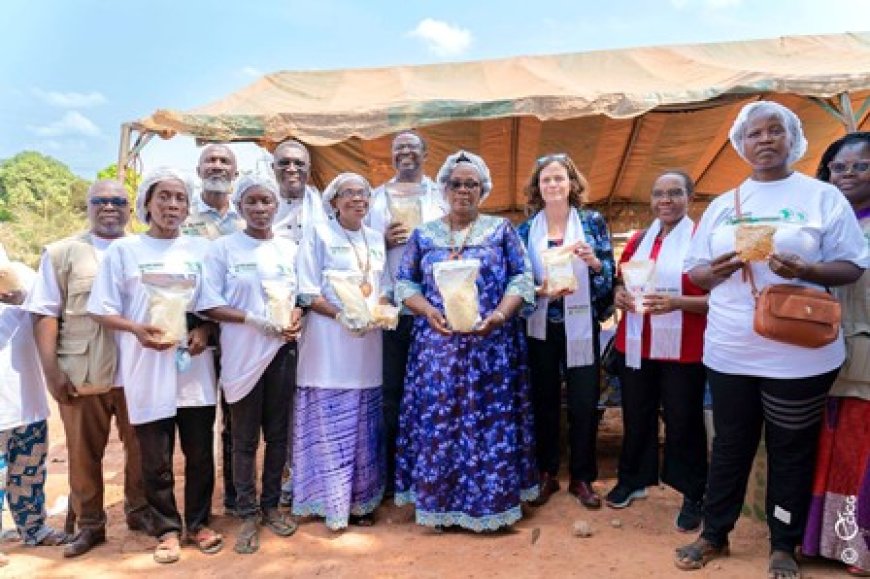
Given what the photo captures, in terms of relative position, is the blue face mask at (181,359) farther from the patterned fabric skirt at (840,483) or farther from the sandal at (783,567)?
the patterned fabric skirt at (840,483)

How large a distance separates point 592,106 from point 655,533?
372 centimetres

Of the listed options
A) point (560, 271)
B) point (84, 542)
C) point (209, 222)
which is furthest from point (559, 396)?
point (84, 542)

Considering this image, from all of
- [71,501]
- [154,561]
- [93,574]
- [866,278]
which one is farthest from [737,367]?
[71,501]

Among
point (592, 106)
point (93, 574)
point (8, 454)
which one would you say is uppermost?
point (592, 106)

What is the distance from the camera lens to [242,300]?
3512 mm

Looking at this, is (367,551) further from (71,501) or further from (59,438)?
(59,438)

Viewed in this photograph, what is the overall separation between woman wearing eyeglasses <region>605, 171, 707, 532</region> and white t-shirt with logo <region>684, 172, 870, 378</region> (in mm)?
503

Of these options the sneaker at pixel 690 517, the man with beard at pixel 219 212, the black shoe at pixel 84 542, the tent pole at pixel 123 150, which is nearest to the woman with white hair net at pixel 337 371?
the man with beard at pixel 219 212

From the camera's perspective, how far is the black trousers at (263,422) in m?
3.57

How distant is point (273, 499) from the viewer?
377 centimetres

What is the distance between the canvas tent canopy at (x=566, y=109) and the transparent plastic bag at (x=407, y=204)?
2.10 meters

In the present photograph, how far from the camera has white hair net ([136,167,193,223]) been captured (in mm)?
3363

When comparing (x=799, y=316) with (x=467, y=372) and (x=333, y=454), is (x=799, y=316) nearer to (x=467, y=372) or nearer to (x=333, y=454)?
(x=467, y=372)

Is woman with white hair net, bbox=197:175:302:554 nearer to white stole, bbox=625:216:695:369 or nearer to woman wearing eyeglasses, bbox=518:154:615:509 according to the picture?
woman wearing eyeglasses, bbox=518:154:615:509
